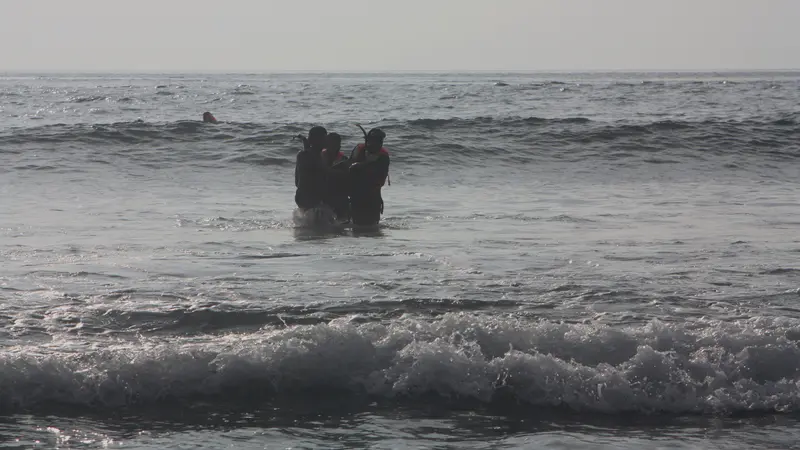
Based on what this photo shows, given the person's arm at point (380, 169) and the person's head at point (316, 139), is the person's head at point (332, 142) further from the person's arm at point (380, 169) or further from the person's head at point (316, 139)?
the person's arm at point (380, 169)

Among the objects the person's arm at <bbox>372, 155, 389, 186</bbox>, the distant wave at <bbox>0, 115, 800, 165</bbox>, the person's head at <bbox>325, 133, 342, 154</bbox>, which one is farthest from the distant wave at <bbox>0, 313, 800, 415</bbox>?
the distant wave at <bbox>0, 115, 800, 165</bbox>

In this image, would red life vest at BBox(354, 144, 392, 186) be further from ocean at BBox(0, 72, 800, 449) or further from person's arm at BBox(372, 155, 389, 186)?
Answer: ocean at BBox(0, 72, 800, 449)

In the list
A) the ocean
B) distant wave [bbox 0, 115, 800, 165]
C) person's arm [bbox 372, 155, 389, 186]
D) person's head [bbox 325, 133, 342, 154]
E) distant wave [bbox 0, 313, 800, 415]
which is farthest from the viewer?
Result: distant wave [bbox 0, 115, 800, 165]

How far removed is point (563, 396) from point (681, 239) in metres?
6.22

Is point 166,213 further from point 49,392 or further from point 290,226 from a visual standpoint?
point 49,392

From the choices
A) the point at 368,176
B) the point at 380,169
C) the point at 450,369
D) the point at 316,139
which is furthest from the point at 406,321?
the point at 316,139

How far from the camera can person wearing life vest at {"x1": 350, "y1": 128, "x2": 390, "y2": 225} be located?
41.0 ft

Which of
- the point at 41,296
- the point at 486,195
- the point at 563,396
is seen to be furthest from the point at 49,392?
the point at 486,195

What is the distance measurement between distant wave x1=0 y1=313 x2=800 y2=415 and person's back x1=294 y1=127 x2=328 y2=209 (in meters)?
5.65

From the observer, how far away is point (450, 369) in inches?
255

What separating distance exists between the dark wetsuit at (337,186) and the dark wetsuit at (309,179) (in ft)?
0.26

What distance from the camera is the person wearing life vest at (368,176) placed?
1250 cm

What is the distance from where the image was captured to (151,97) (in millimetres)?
48281

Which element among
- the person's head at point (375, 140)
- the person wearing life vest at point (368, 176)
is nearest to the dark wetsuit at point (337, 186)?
the person wearing life vest at point (368, 176)
